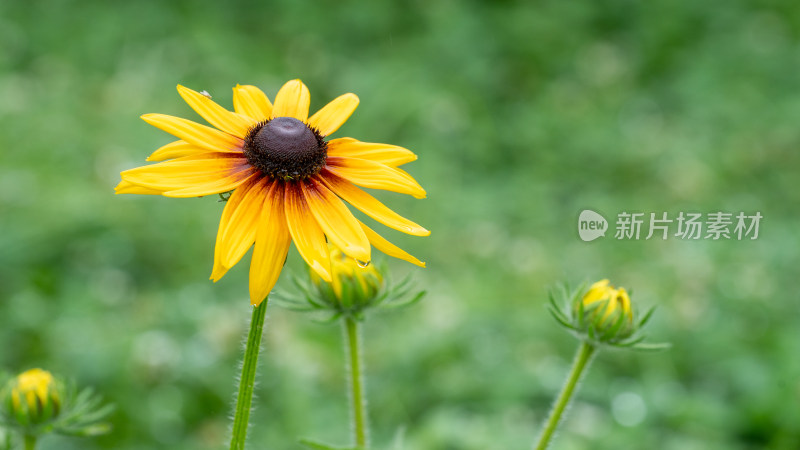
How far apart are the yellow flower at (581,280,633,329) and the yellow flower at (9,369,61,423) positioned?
2.94 feet

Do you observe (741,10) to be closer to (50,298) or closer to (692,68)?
(692,68)

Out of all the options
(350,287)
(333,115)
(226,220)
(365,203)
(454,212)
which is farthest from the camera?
(454,212)

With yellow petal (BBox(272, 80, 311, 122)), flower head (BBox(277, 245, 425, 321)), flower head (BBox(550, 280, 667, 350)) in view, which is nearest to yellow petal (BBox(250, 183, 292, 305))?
yellow petal (BBox(272, 80, 311, 122))

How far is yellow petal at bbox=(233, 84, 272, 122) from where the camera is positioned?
4.13 ft

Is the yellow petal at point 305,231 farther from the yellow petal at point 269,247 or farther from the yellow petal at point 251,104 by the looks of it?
the yellow petal at point 251,104

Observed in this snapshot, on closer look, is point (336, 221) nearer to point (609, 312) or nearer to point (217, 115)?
point (217, 115)

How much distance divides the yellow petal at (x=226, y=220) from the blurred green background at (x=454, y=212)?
1.20m

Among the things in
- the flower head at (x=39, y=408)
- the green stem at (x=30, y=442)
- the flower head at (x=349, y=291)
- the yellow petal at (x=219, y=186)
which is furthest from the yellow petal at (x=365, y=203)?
the green stem at (x=30, y=442)

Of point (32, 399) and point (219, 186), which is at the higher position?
point (219, 186)

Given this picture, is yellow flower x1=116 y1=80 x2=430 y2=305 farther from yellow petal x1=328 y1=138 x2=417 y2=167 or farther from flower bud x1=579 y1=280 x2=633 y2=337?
flower bud x1=579 y1=280 x2=633 y2=337

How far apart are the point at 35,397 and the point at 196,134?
57 cm

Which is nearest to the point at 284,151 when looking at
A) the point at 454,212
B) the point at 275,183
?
the point at 275,183

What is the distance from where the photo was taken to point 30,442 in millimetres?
1326

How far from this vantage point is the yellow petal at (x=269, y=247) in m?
0.99
